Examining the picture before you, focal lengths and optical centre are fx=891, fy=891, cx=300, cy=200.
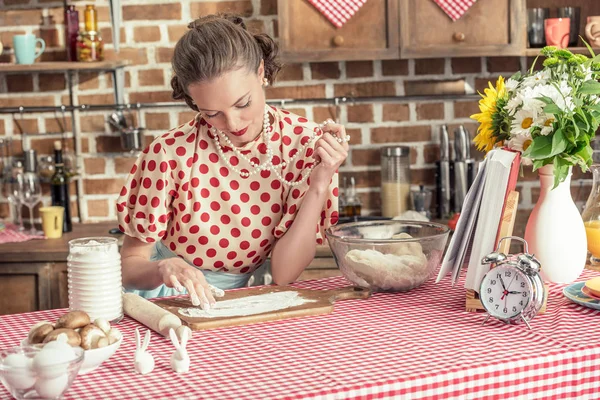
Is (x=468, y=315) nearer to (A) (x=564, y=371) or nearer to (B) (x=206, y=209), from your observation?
(A) (x=564, y=371)

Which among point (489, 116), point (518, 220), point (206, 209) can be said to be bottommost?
point (518, 220)

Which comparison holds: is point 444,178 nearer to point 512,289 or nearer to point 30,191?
point 30,191

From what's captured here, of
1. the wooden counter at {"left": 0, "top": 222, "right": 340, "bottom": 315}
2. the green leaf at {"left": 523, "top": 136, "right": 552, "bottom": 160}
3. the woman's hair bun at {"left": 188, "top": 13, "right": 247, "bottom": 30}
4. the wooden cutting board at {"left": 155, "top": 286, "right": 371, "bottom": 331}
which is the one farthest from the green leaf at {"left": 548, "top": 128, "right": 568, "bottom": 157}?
the wooden counter at {"left": 0, "top": 222, "right": 340, "bottom": 315}

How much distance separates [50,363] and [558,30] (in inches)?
99.3

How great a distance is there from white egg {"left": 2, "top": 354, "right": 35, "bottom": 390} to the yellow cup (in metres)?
2.02

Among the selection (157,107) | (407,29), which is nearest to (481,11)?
(407,29)

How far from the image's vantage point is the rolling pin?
167 centimetres

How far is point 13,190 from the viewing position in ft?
11.2

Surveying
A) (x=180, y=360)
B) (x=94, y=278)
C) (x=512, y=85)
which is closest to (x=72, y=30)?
(x=94, y=278)

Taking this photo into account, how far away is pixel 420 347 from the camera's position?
158 centimetres

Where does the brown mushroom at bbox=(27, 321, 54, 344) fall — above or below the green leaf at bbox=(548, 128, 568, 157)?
below

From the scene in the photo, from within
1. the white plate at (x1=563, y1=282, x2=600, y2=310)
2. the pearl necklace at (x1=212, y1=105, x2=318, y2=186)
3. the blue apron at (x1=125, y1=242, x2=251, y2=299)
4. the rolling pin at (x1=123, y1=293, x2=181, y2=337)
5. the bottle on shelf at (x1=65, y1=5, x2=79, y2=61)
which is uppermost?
the bottle on shelf at (x1=65, y1=5, x2=79, y2=61)

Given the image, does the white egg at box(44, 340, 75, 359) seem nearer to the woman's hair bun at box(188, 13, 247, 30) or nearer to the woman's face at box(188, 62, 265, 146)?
the woman's face at box(188, 62, 265, 146)

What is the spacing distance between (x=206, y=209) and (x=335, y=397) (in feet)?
3.48
